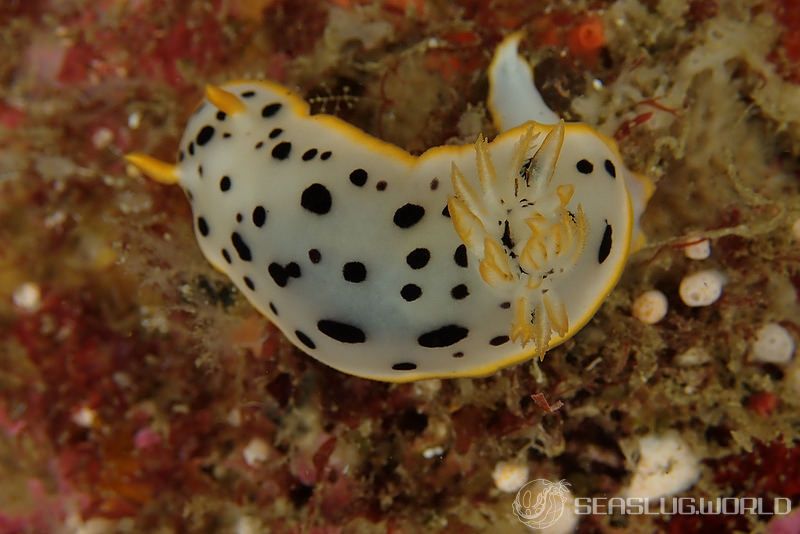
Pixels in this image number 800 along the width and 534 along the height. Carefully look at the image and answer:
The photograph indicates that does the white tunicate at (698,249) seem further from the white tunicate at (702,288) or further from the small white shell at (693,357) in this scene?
the small white shell at (693,357)

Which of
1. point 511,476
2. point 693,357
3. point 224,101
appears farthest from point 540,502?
point 224,101

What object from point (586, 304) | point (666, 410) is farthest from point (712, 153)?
point (666, 410)

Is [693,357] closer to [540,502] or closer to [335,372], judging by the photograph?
[540,502]

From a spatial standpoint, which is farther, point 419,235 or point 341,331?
point 341,331

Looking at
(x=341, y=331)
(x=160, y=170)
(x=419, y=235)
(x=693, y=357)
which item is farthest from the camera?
(x=160, y=170)

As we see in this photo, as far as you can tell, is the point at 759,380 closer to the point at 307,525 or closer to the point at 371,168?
the point at 371,168

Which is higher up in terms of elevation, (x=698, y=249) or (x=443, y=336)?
(x=698, y=249)

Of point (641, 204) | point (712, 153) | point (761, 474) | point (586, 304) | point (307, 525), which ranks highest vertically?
point (712, 153)

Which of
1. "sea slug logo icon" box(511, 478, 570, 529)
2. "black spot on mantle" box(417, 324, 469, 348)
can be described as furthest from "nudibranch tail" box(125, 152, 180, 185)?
"sea slug logo icon" box(511, 478, 570, 529)
